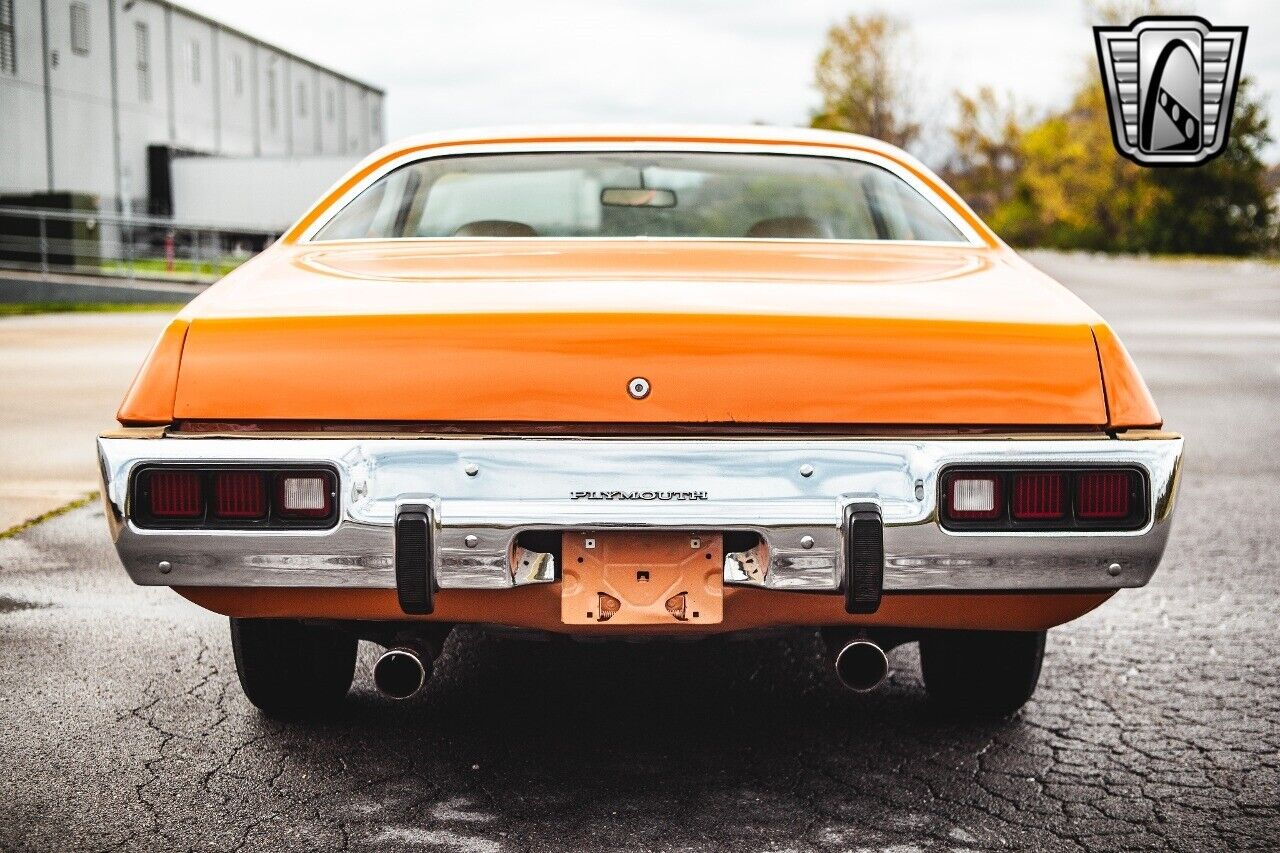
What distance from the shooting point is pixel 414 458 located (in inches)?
103

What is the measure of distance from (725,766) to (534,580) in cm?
87

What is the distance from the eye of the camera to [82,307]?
20750 millimetres

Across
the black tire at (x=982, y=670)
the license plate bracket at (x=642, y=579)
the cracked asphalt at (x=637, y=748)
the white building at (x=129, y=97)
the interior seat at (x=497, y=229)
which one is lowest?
the cracked asphalt at (x=637, y=748)

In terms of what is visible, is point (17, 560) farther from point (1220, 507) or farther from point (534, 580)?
point (1220, 507)

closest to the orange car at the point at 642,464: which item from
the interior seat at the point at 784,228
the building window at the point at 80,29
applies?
the interior seat at the point at 784,228

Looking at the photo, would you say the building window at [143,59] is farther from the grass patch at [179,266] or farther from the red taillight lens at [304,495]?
the red taillight lens at [304,495]

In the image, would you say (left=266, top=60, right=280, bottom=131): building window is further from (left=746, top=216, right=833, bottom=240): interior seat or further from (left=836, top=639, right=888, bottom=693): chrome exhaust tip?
(left=836, top=639, right=888, bottom=693): chrome exhaust tip

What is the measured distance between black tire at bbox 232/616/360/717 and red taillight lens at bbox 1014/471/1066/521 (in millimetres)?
1571

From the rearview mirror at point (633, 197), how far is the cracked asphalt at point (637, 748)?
4.48 feet

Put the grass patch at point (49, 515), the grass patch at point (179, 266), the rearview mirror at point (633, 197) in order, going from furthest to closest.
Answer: the grass patch at point (179, 266), the grass patch at point (49, 515), the rearview mirror at point (633, 197)

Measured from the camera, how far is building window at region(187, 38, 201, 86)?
138 feet

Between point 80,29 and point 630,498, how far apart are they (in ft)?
124

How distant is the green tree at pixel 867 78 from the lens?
60656 millimetres

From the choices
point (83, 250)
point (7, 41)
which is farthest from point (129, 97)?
point (83, 250)
